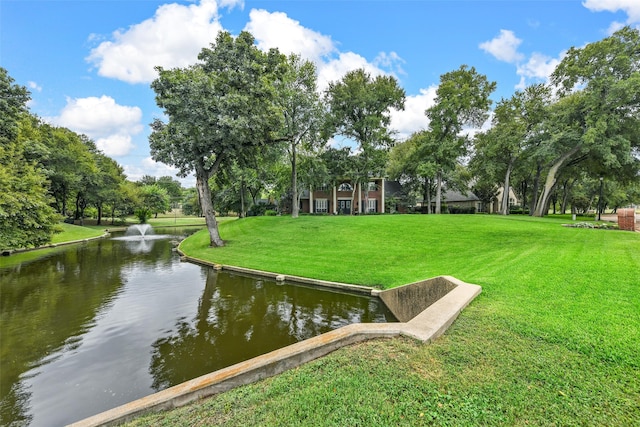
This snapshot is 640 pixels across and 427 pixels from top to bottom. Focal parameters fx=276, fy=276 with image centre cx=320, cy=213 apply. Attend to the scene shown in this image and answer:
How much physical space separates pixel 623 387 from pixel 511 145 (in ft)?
97.4

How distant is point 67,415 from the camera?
4160mm

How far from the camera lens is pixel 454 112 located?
2847 centimetres

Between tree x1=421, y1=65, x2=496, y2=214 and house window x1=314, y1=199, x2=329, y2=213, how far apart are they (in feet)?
47.7

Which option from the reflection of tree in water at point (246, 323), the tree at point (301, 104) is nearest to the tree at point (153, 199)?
the tree at point (301, 104)

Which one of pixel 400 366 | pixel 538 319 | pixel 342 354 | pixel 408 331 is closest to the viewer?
pixel 400 366

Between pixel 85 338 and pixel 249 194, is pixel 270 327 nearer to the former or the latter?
pixel 85 338

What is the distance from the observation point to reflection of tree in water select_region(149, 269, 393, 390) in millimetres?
→ 5516

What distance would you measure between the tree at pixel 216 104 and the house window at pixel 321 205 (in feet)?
70.1

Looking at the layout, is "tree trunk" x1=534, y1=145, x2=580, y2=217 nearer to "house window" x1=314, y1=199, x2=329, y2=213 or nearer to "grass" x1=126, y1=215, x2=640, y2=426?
"grass" x1=126, y1=215, x2=640, y2=426

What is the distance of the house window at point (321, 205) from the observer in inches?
1511

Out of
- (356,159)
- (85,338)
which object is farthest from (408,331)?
(356,159)

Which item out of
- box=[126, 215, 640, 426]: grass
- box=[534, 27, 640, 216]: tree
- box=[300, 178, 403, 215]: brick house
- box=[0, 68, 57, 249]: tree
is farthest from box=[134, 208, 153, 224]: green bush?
box=[534, 27, 640, 216]: tree

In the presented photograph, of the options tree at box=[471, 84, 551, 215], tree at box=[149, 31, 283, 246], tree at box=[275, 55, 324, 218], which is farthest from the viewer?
tree at box=[471, 84, 551, 215]

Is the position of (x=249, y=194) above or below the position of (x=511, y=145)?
below
